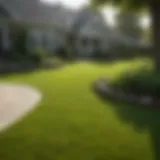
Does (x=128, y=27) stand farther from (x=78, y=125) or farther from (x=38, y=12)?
(x=78, y=125)

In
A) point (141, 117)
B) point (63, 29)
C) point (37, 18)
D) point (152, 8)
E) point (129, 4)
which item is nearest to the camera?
point (141, 117)

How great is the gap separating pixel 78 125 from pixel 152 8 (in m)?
2.25

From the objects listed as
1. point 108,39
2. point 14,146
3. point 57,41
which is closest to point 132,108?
point 108,39

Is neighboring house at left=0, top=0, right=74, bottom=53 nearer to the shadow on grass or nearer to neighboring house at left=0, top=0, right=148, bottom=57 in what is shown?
neighboring house at left=0, top=0, right=148, bottom=57

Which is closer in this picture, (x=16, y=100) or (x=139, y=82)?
(x=16, y=100)

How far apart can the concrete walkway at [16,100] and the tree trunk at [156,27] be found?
5.72ft

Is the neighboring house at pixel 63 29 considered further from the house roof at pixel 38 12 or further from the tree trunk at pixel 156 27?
the tree trunk at pixel 156 27

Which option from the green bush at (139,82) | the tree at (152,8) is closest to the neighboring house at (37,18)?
the tree at (152,8)

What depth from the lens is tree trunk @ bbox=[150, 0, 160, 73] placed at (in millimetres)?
4125

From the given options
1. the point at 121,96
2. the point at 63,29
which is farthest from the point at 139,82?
the point at 63,29

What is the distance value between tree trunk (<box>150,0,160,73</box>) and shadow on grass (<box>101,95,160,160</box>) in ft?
3.07

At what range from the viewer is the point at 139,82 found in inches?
156

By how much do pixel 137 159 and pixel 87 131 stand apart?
68cm

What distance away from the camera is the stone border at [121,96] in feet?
11.9
